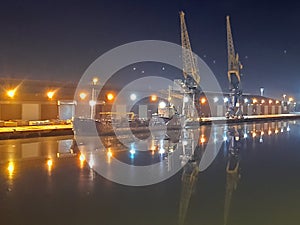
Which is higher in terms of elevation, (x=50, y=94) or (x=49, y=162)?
(x=50, y=94)

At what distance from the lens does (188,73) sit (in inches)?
1491

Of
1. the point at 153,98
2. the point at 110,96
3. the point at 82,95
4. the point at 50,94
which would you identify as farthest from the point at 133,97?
the point at 50,94

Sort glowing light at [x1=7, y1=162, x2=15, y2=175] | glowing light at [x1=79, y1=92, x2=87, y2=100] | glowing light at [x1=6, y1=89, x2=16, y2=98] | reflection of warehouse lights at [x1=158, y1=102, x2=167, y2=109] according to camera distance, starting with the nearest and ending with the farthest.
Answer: glowing light at [x1=7, y1=162, x2=15, y2=175], glowing light at [x1=6, y1=89, x2=16, y2=98], glowing light at [x1=79, y1=92, x2=87, y2=100], reflection of warehouse lights at [x1=158, y1=102, x2=167, y2=109]

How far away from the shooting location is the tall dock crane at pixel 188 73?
36.2 metres

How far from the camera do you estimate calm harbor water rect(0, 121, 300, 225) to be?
15.8ft

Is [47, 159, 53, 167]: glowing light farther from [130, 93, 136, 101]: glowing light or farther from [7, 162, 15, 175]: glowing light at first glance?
[130, 93, 136, 101]: glowing light

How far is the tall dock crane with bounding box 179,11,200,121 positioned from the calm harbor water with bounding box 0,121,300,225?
25596 millimetres

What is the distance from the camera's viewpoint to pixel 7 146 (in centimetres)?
1253

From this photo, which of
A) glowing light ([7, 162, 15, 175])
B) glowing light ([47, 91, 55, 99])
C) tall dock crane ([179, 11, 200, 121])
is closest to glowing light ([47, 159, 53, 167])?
glowing light ([7, 162, 15, 175])

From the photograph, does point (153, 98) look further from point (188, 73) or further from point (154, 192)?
point (154, 192)

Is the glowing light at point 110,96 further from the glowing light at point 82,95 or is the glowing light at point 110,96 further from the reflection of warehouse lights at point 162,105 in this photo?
the reflection of warehouse lights at point 162,105

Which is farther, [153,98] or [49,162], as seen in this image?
[153,98]

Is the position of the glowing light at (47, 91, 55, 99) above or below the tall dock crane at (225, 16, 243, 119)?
below

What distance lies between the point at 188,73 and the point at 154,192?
32.4 meters
